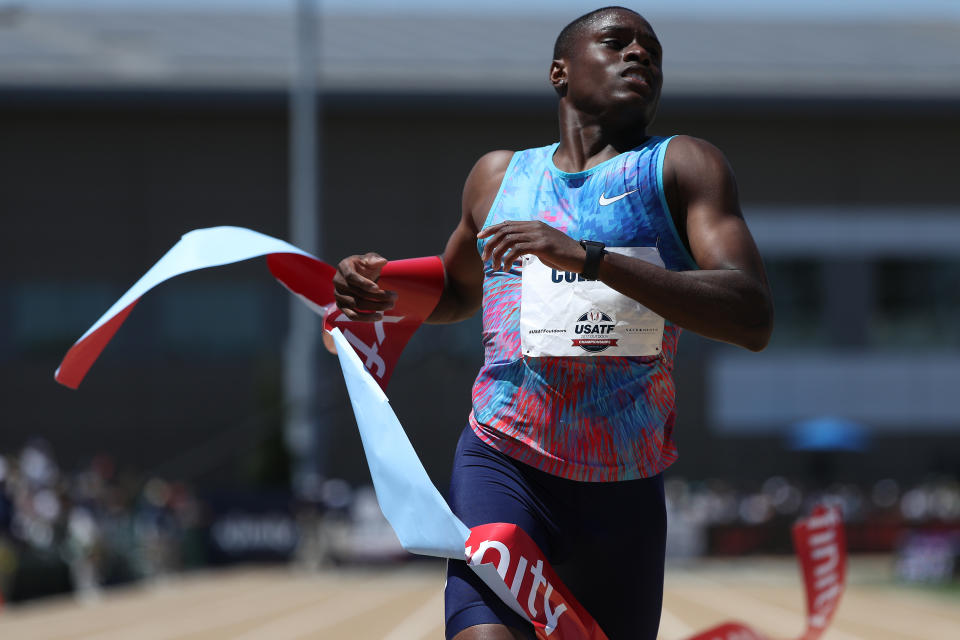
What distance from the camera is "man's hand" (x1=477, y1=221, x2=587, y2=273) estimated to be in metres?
2.55

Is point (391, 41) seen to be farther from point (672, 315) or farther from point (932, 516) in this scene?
point (672, 315)

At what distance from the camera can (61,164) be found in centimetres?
2962

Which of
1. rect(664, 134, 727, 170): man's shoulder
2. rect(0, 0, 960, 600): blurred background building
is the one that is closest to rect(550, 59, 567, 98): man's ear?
rect(664, 134, 727, 170): man's shoulder

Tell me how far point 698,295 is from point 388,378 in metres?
1.29

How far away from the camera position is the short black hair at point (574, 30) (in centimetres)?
306

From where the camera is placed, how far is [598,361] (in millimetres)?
2893

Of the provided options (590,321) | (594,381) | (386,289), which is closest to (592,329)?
(590,321)


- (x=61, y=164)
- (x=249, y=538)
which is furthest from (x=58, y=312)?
(x=249, y=538)

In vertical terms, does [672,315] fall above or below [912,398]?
above

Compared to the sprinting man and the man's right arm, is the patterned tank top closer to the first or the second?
the sprinting man

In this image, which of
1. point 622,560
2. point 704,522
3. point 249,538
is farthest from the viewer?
point 704,522

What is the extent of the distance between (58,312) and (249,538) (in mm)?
12104

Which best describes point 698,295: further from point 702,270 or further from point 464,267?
point 464,267

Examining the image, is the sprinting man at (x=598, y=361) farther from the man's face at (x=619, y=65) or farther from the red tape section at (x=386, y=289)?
the red tape section at (x=386, y=289)
